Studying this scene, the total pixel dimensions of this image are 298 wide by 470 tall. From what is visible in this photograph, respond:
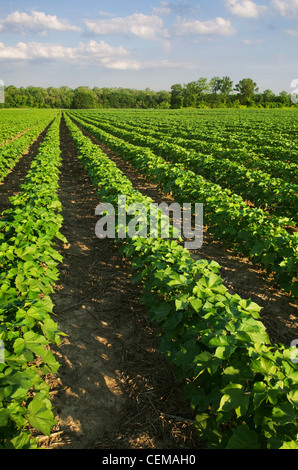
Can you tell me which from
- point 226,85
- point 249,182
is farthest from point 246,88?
point 249,182

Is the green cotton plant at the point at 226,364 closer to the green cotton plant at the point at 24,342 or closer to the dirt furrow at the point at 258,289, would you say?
the green cotton plant at the point at 24,342

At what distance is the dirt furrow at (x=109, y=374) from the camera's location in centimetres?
262

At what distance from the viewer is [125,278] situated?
5.14 metres

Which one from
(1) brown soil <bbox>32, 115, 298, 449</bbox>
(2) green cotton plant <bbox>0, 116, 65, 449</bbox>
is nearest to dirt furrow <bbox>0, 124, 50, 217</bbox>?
(1) brown soil <bbox>32, 115, 298, 449</bbox>

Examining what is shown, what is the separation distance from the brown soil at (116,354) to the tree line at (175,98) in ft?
314

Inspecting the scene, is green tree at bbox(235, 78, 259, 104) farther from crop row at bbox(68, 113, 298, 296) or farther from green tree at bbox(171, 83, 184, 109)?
crop row at bbox(68, 113, 298, 296)

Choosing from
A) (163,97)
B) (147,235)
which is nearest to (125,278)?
(147,235)

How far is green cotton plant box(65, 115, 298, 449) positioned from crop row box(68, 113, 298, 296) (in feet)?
6.42

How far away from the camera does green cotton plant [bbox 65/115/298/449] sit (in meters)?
1.75

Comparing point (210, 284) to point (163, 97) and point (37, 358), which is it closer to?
point (37, 358)

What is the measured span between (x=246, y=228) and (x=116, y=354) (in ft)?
10.9

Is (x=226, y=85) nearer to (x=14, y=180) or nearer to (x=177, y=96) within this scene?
(x=177, y=96)

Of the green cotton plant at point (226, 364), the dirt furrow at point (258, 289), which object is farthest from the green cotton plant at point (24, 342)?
the dirt furrow at point (258, 289)
